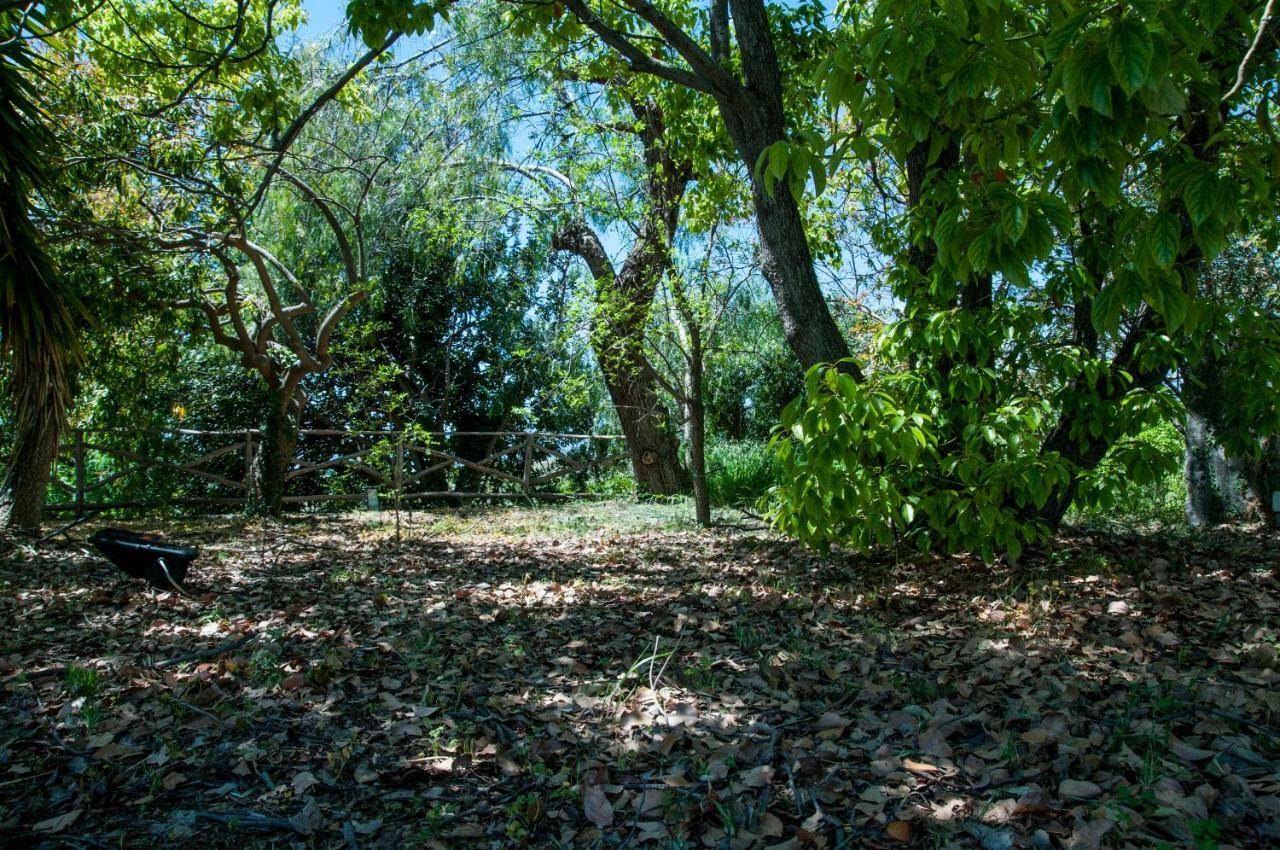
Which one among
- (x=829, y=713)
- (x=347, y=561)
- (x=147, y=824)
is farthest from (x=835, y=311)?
(x=147, y=824)

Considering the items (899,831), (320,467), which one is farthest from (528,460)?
(899,831)

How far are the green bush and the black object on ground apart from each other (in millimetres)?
6227

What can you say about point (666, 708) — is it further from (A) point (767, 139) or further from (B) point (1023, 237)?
(A) point (767, 139)

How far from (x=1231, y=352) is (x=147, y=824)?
5.16m

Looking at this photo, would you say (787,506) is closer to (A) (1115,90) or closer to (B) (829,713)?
(B) (829,713)

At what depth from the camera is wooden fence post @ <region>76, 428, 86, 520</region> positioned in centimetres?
880

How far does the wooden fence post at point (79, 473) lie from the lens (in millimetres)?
8805

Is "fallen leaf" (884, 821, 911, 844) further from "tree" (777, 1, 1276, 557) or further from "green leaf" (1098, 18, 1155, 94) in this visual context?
"green leaf" (1098, 18, 1155, 94)

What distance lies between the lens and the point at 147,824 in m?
2.22

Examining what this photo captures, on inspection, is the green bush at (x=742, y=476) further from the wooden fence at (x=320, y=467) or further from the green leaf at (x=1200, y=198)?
the green leaf at (x=1200, y=198)

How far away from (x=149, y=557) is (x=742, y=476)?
6.76 meters

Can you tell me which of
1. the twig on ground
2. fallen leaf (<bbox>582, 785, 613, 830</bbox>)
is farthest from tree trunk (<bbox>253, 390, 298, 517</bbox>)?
fallen leaf (<bbox>582, 785, 613, 830</bbox>)

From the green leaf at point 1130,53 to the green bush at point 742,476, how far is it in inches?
315

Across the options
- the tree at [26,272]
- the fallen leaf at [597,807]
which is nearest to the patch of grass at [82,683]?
the fallen leaf at [597,807]
